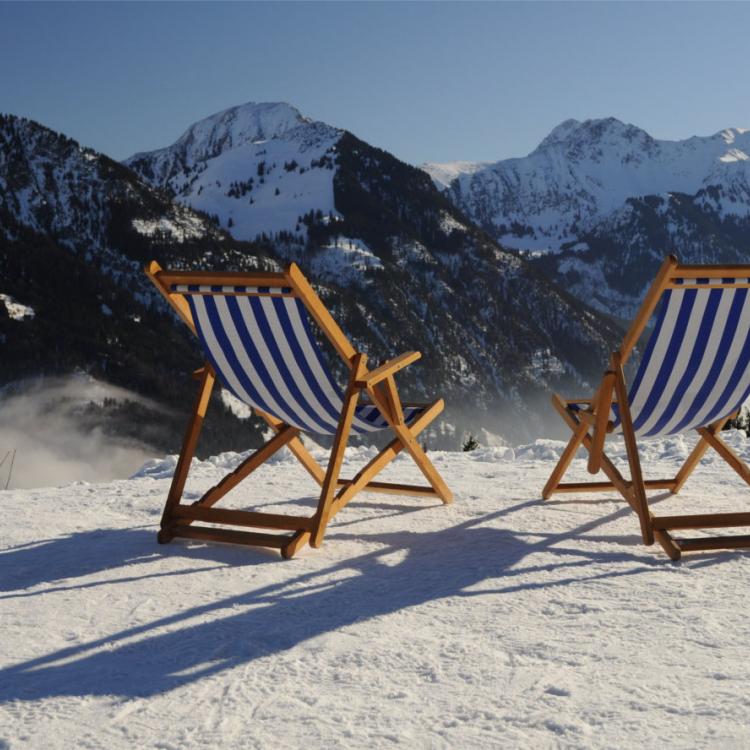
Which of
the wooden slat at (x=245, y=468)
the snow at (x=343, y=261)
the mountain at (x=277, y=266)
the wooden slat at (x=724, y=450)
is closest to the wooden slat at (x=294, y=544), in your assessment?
the wooden slat at (x=245, y=468)

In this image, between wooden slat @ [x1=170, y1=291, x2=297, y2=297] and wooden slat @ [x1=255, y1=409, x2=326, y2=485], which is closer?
wooden slat @ [x1=170, y1=291, x2=297, y2=297]

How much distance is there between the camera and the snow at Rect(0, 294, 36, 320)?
68125 millimetres

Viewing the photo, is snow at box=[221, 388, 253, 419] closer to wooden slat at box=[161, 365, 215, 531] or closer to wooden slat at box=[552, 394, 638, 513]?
wooden slat at box=[552, 394, 638, 513]

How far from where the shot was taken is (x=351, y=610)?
7.97ft

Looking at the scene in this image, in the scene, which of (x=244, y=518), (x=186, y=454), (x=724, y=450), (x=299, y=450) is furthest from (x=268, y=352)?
(x=724, y=450)

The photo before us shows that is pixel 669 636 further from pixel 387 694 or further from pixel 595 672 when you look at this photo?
pixel 387 694

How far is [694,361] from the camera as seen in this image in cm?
312

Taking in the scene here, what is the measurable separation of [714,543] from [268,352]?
1.78 m

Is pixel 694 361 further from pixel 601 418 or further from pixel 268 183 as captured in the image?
pixel 268 183

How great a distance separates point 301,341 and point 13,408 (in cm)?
6679

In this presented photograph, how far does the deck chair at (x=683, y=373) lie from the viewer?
2.91 meters

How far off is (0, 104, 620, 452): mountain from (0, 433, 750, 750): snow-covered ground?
52624 millimetres

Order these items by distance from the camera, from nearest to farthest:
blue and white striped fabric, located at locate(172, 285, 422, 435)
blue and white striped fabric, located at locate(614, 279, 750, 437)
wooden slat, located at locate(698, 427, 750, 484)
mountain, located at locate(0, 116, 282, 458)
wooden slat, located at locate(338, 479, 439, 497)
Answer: blue and white striped fabric, located at locate(614, 279, 750, 437) → blue and white striped fabric, located at locate(172, 285, 422, 435) → wooden slat, located at locate(698, 427, 750, 484) → wooden slat, located at locate(338, 479, 439, 497) → mountain, located at locate(0, 116, 282, 458)

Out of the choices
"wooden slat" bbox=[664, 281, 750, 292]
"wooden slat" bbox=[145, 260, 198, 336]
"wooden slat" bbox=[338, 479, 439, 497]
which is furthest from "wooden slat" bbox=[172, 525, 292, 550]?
"wooden slat" bbox=[664, 281, 750, 292]
